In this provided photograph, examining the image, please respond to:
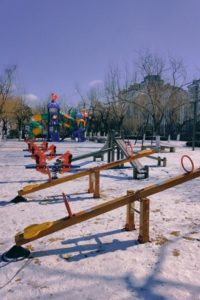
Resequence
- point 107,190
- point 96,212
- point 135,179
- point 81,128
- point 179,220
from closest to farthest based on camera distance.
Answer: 1. point 96,212
2. point 179,220
3. point 107,190
4. point 135,179
5. point 81,128

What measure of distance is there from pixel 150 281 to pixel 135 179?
5232 millimetres

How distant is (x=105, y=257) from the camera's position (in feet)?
10.7

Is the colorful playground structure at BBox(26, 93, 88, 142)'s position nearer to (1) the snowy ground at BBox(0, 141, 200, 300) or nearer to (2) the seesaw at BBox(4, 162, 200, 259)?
(1) the snowy ground at BBox(0, 141, 200, 300)

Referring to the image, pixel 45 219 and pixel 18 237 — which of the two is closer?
pixel 18 237

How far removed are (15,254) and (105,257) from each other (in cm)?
98

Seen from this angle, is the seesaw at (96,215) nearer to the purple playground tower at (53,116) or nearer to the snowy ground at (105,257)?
the snowy ground at (105,257)

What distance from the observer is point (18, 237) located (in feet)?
10.4

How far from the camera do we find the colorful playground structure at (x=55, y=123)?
28128mm

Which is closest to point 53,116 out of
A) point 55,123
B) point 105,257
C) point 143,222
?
point 55,123

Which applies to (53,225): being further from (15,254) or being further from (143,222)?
(143,222)

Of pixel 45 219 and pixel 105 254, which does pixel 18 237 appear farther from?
pixel 45 219

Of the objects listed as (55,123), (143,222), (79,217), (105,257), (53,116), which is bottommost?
(105,257)

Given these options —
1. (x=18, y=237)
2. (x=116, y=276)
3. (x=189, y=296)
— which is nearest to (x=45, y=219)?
(x=18, y=237)

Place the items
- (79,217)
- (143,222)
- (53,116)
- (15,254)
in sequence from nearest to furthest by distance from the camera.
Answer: (15,254) → (79,217) → (143,222) → (53,116)
